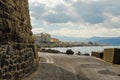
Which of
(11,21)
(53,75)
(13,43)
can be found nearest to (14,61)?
(13,43)

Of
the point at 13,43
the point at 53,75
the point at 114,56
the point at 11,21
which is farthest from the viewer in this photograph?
the point at 114,56

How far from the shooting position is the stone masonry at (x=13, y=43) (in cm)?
1073

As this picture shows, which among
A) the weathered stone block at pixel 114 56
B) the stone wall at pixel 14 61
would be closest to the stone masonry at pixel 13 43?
the stone wall at pixel 14 61

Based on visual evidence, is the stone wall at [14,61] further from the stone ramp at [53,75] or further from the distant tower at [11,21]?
the stone ramp at [53,75]

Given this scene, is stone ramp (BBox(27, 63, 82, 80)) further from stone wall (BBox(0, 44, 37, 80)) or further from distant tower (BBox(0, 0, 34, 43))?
Answer: distant tower (BBox(0, 0, 34, 43))

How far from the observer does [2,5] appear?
420 inches

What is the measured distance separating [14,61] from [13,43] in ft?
2.29

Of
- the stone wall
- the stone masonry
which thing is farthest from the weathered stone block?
the stone masonry

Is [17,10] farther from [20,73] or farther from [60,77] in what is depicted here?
[60,77]

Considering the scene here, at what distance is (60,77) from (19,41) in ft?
9.42

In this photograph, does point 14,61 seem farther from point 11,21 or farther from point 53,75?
point 53,75

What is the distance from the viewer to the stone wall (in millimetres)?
10727

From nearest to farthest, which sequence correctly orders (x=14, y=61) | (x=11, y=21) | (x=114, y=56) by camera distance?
(x=11, y=21) → (x=14, y=61) → (x=114, y=56)

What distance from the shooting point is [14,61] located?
12.2 metres
